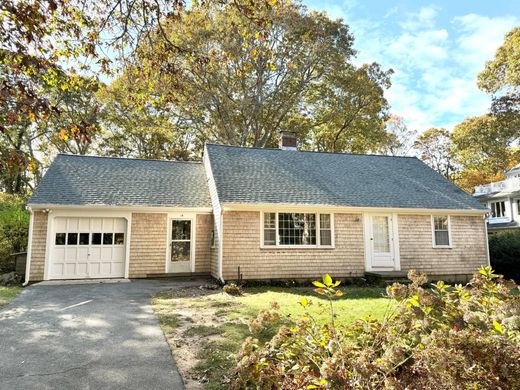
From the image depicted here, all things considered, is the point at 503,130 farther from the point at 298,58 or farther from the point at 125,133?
the point at 125,133

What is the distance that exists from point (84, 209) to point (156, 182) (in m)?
2.99

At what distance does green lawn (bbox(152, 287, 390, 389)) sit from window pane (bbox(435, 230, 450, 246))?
3744mm

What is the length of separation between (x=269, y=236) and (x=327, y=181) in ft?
11.8

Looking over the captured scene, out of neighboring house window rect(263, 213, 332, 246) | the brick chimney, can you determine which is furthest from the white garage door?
the brick chimney

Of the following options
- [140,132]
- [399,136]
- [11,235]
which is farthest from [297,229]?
[399,136]

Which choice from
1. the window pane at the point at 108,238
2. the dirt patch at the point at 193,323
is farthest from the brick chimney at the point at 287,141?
the dirt patch at the point at 193,323

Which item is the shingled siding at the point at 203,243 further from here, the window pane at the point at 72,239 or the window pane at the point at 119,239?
the window pane at the point at 72,239

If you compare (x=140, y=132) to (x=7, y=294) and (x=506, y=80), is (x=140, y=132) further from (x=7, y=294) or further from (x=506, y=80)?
(x=506, y=80)

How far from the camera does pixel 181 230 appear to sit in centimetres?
1301

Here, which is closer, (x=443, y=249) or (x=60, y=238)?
(x=60, y=238)

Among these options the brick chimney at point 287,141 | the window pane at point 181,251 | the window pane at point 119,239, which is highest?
the brick chimney at point 287,141

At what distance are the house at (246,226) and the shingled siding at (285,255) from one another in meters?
0.03

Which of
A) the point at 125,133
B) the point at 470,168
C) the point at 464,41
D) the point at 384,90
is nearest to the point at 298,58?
the point at 384,90

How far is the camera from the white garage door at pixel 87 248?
11.7 metres
